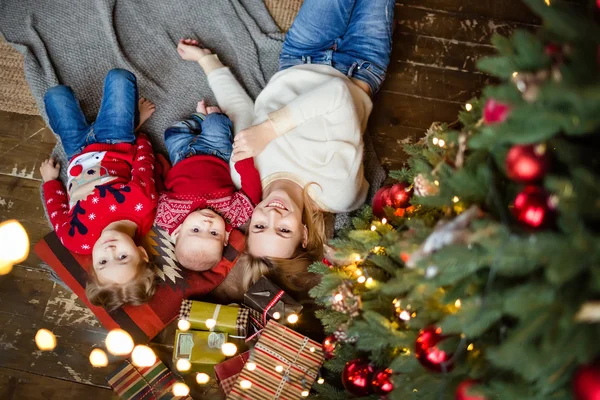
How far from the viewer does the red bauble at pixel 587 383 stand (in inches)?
22.5

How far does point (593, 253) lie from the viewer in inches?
23.6

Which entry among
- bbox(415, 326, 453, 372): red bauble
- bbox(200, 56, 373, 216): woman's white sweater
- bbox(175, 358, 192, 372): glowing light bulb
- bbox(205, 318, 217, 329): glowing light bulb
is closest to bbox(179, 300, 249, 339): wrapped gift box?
bbox(205, 318, 217, 329): glowing light bulb

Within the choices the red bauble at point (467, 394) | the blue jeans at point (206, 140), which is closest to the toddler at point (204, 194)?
the blue jeans at point (206, 140)

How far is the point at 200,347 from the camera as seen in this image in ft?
5.10

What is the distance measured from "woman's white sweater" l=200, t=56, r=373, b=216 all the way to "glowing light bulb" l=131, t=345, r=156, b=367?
662 mm

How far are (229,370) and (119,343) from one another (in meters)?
0.42

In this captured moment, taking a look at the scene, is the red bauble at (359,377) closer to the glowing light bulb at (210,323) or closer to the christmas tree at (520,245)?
the christmas tree at (520,245)

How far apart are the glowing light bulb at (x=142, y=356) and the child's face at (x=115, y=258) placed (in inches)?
10.0

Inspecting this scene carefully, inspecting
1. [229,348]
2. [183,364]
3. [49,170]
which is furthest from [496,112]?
[49,170]

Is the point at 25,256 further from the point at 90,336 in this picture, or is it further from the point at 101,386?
the point at 101,386

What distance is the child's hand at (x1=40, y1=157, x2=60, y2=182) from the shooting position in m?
1.76

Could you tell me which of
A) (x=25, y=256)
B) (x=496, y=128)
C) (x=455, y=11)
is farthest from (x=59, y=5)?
(x=496, y=128)

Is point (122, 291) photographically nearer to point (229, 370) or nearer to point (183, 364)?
point (183, 364)

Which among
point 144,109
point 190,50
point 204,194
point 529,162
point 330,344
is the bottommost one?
point 330,344
